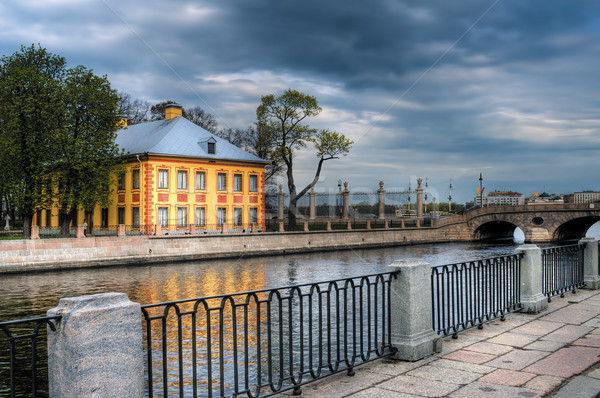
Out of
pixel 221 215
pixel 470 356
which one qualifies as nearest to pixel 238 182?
pixel 221 215

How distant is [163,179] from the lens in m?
38.8

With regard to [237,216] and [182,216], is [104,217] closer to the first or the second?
[182,216]

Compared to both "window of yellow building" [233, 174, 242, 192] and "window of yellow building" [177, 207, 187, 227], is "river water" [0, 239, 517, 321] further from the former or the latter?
"window of yellow building" [233, 174, 242, 192]

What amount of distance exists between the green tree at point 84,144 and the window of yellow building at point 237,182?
10.2 m

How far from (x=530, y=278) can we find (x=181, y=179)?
109ft

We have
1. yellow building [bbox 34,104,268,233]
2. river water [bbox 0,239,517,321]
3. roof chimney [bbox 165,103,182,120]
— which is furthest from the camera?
roof chimney [bbox 165,103,182,120]

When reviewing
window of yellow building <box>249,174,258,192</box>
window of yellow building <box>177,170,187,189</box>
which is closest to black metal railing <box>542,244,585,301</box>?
window of yellow building <box>177,170,187,189</box>

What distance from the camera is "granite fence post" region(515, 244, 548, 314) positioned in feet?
30.1

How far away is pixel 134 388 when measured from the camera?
12.0ft

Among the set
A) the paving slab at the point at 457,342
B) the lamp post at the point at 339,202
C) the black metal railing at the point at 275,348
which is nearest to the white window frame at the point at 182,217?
the lamp post at the point at 339,202

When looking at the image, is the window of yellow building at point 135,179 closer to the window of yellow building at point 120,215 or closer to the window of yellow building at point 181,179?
the window of yellow building at point 120,215

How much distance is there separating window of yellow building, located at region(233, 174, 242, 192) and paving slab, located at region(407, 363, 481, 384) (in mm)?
37754

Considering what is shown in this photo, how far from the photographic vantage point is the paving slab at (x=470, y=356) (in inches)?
246

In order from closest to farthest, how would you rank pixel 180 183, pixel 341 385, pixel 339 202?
pixel 341 385
pixel 180 183
pixel 339 202
